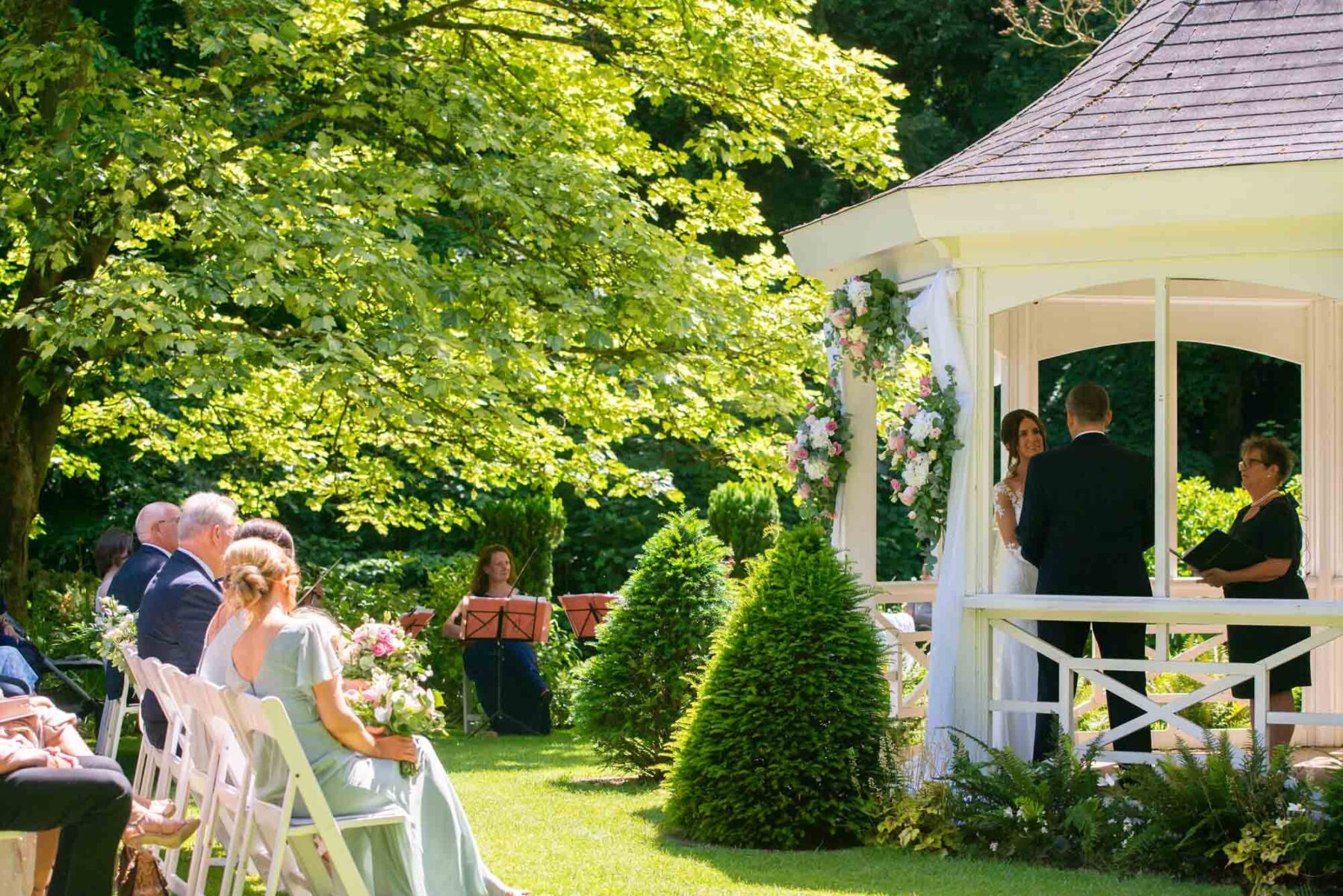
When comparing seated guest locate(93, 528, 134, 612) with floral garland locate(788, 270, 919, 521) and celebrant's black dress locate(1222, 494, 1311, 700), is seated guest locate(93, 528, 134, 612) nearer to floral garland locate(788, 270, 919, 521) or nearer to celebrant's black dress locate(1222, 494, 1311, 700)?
floral garland locate(788, 270, 919, 521)

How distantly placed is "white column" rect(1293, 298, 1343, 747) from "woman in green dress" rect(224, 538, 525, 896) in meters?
6.45

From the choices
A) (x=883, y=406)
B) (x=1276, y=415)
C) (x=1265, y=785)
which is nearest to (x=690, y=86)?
(x=883, y=406)

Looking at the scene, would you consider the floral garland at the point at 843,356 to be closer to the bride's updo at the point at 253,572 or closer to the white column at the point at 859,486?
the white column at the point at 859,486

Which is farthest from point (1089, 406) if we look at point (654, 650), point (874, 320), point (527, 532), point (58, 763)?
point (527, 532)

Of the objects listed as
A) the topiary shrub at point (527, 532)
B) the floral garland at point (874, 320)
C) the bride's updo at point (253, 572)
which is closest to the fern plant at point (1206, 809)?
the floral garland at point (874, 320)

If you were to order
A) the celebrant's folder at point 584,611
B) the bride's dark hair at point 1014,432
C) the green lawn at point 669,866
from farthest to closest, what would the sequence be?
the celebrant's folder at point 584,611 → the bride's dark hair at point 1014,432 → the green lawn at point 669,866

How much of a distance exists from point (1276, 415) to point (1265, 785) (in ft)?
57.5

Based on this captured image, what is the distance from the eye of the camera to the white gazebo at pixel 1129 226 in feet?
24.5

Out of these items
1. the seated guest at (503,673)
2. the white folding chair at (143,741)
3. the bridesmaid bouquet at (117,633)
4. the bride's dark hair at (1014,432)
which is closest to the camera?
the white folding chair at (143,741)

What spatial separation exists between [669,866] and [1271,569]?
3.42 m

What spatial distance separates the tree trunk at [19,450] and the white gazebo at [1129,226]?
6170mm

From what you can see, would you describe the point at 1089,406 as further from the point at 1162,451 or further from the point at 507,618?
the point at 507,618

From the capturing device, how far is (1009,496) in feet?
29.0

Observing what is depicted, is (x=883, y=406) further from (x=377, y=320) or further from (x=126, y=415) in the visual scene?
(x=126, y=415)
